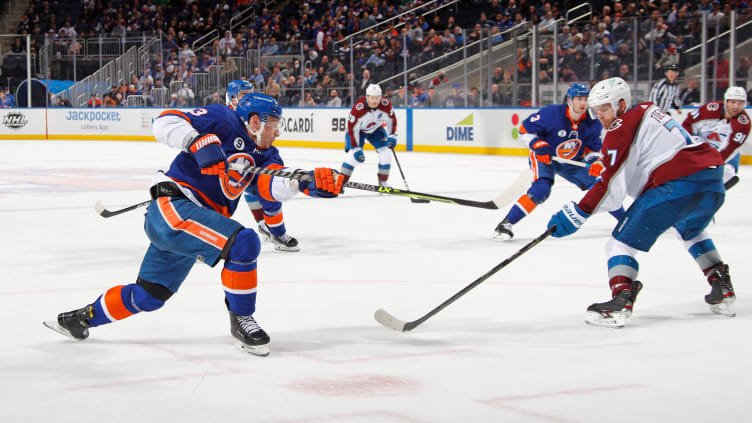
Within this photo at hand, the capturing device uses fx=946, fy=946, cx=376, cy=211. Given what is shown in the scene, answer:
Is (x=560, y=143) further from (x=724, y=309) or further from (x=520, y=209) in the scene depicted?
(x=724, y=309)

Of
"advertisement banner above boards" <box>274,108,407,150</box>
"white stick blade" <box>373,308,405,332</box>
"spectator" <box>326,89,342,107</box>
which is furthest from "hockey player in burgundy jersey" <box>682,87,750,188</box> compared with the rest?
"spectator" <box>326,89,342,107</box>

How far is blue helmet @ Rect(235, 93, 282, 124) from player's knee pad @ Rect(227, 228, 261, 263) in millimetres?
515

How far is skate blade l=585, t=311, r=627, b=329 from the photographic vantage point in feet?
12.8

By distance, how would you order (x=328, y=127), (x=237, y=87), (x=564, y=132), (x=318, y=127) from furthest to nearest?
(x=318, y=127)
(x=328, y=127)
(x=237, y=87)
(x=564, y=132)

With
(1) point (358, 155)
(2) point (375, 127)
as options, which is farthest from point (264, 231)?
(2) point (375, 127)

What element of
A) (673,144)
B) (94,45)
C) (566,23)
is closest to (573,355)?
(673,144)

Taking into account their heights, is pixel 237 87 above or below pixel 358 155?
above

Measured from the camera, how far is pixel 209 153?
3379 millimetres

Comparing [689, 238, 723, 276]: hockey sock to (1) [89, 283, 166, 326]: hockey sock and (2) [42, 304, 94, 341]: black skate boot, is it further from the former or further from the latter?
(2) [42, 304, 94, 341]: black skate boot

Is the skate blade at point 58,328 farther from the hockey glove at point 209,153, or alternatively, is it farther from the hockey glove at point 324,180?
the hockey glove at point 324,180

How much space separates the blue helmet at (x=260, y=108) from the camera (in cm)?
361

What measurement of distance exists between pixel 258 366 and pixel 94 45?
20.0 meters

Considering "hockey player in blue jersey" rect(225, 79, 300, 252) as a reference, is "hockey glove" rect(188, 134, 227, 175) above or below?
above

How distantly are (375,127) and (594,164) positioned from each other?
420cm
